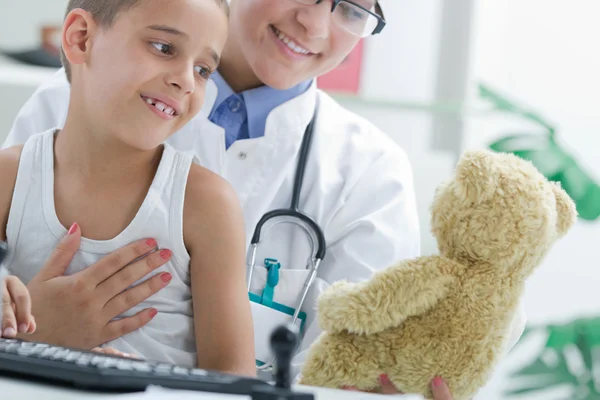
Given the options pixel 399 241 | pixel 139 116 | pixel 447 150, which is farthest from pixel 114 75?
pixel 447 150

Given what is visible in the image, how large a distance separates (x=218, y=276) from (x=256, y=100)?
482mm

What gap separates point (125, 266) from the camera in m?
1.08

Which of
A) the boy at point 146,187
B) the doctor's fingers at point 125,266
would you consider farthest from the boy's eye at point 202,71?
the doctor's fingers at point 125,266

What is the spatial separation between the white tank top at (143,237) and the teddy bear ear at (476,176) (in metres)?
0.42

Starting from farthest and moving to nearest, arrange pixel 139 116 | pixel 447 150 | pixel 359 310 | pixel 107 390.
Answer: pixel 447 150, pixel 139 116, pixel 359 310, pixel 107 390

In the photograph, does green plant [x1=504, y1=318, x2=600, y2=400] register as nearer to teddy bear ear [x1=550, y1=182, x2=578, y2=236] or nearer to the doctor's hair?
teddy bear ear [x1=550, y1=182, x2=578, y2=236]

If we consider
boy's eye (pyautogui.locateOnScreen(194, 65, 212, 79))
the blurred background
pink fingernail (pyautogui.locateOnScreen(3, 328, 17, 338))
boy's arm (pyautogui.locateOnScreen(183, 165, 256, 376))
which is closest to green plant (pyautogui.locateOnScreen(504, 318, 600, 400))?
the blurred background

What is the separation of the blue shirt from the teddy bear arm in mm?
669

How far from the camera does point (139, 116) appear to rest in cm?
104

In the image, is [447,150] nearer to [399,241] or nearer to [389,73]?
[389,73]

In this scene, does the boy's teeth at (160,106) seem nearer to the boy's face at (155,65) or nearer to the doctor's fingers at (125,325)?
the boy's face at (155,65)

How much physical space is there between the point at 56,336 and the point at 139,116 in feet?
1.06

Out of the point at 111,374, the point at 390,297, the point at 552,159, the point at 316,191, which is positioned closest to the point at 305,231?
the point at 316,191

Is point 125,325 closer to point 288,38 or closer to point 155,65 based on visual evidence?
point 155,65
